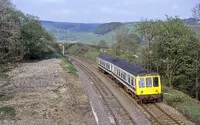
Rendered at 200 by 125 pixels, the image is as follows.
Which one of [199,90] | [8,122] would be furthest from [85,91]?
[199,90]

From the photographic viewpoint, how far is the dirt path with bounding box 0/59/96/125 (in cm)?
2048

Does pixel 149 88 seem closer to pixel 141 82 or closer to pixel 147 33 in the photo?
pixel 141 82

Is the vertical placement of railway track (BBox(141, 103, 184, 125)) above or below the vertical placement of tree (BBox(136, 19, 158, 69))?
below

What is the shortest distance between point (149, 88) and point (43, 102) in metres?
9.25

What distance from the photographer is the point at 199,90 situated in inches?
1665

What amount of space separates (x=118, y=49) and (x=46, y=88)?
45250 mm

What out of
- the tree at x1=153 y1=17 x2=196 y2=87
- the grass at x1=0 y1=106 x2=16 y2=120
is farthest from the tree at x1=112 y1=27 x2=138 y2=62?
the grass at x1=0 y1=106 x2=16 y2=120

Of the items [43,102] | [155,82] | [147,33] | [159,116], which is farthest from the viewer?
[147,33]

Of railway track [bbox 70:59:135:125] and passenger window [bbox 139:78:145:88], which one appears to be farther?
passenger window [bbox 139:78:145:88]

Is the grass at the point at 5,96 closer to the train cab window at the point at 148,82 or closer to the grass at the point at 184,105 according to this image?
the train cab window at the point at 148,82

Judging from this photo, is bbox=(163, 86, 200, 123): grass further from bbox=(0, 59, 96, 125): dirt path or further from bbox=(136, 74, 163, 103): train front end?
bbox=(0, 59, 96, 125): dirt path

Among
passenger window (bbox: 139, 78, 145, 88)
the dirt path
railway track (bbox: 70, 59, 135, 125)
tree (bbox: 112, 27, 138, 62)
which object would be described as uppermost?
tree (bbox: 112, 27, 138, 62)

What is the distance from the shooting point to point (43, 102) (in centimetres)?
2467

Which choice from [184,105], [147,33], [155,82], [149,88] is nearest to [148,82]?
[149,88]
